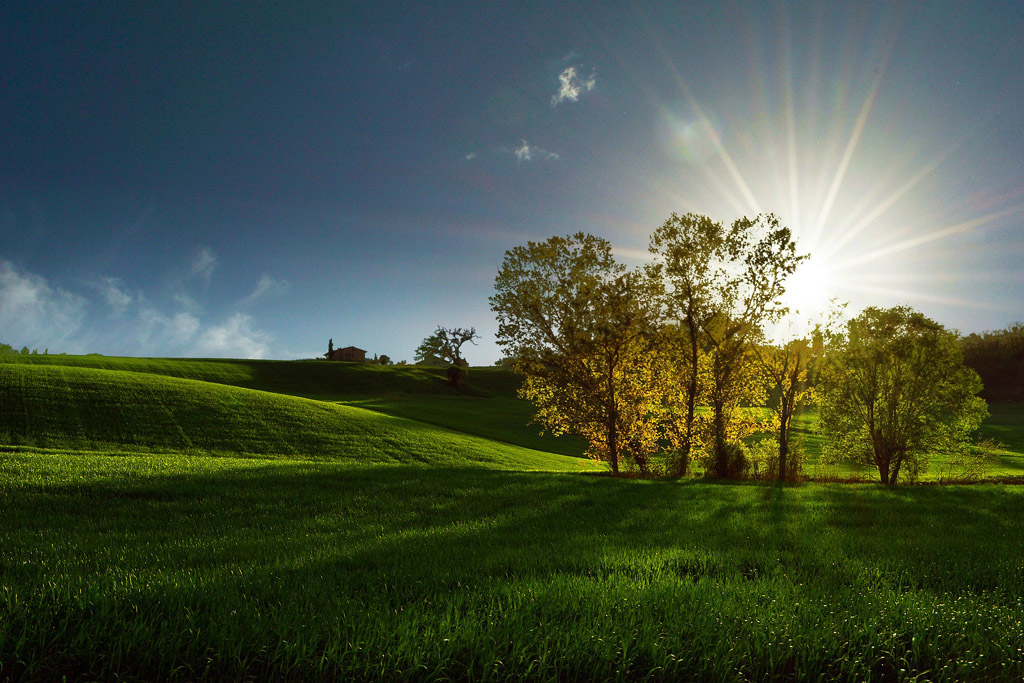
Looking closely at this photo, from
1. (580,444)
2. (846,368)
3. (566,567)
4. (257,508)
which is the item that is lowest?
(580,444)

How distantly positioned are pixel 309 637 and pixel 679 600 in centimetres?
306

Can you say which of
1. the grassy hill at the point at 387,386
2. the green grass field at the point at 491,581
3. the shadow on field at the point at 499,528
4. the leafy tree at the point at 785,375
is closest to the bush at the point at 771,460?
the leafy tree at the point at 785,375

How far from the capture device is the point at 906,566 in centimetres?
575

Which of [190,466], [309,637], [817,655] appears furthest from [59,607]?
[190,466]

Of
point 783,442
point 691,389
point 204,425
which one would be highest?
point 691,389

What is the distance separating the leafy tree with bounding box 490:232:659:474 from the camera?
2391 cm

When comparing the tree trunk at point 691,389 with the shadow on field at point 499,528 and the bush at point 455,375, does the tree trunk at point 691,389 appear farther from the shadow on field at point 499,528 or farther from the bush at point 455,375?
the bush at point 455,375

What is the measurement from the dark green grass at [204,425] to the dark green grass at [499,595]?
1527 cm

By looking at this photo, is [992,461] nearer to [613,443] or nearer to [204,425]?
[613,443]

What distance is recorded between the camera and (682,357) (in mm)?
24109

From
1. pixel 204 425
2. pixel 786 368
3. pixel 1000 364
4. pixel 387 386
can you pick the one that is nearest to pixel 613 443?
pixel 786 368

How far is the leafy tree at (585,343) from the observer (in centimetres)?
2391

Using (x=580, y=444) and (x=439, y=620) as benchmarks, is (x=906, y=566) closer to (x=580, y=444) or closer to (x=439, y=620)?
(x=439, y=620)

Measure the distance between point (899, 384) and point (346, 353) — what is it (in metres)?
115
